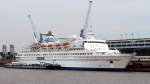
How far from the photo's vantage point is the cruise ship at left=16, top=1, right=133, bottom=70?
92.6 m

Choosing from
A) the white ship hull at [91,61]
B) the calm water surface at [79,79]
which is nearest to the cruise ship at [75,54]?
the white ship hull at [91,61]

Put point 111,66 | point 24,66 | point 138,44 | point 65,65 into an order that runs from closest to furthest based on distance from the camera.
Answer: point 111,66 → point 65,65 → point 24,66 → point 138,44

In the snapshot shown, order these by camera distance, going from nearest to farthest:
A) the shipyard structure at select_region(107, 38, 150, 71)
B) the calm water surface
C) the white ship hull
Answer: the calm water surface → the white ship hull → the shipyard structure at select_region(107, 38, 150, 71)

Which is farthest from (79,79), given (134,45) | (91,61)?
(134,45)

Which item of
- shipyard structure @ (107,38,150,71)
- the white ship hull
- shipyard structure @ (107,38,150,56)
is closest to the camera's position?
the white ship hull

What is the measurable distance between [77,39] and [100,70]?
14861mm

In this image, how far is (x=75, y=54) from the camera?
98750mm

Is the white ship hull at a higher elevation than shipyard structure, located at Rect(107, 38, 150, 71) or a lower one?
lower

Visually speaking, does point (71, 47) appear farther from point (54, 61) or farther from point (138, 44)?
point (138, 44)

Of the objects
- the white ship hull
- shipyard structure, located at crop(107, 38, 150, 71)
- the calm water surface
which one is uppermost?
shipyard structure, located at crop(107, 38, 150, 71)

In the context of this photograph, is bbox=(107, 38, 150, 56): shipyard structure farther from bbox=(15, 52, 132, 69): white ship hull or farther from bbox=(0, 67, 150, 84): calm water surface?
bbox=(0, 67, 150, 84): calm water surface

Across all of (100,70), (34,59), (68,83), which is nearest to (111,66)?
(100,70)

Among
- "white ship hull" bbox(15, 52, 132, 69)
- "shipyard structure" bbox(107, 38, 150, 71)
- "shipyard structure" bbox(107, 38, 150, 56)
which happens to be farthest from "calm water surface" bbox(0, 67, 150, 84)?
"shipyard structure" bbox(107, 38, 150, 56)

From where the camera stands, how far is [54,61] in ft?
339
